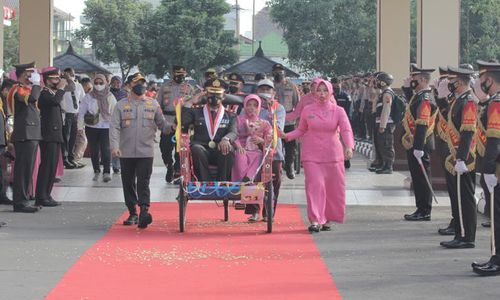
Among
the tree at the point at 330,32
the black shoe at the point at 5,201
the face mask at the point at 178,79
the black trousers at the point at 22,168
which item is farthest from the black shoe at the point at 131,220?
the tree at the point at 330,32

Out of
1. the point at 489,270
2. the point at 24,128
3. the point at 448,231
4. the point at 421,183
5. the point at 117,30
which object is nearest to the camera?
the point at 489,270

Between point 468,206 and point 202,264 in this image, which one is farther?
point 468,206

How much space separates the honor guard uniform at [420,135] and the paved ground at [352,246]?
1.14 ft

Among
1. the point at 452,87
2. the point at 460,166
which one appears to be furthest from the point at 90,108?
the point at 460,166

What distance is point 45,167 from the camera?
1490 centimetres

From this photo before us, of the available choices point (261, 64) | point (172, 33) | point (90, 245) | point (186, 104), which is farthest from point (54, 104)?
point (172, 33)

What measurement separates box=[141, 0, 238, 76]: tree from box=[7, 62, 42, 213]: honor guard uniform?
34492 millimetres

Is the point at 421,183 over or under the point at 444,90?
under

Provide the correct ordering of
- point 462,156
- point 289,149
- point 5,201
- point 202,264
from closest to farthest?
point 202,264
point 462,156
point 5,201
point 289,149

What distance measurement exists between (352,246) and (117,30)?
44621 mm

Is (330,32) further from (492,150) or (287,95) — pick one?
(492,150)

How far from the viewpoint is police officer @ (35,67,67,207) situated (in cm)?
1464

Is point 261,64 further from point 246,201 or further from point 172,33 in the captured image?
point 246,201

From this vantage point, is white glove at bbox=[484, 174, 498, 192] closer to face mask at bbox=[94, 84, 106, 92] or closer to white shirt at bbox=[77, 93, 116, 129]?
white shirt at bbox=[77, 93, 116, 129]
